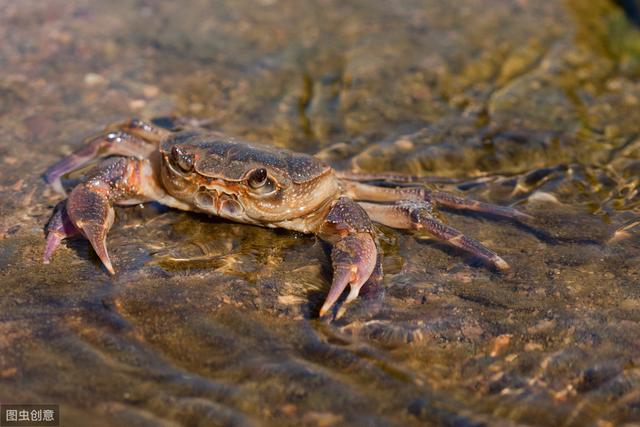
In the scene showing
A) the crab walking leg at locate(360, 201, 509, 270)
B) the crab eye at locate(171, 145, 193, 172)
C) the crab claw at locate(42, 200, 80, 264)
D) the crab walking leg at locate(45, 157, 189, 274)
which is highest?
the crab eye at locate(171, 145, 193, 172)

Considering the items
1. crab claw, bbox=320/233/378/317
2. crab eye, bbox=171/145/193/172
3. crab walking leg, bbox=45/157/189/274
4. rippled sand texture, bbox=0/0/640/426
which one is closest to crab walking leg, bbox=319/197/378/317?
crab claw, bbox=320/233/378/317

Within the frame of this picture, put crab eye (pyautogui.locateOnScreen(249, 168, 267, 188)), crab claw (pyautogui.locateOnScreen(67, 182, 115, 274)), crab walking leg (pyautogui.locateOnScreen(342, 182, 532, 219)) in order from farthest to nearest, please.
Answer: crab walking leg (pyautogui.locateOnScreen(342, 182, 532, 219)) < crab eye (pyautogui.locateOnScreen(249, 168, 267, 188)) < crab claw (pyautogui.locateOnScreen(67, 182, 115, 274))

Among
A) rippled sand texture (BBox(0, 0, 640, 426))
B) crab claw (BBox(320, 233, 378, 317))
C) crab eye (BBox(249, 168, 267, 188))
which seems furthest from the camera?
crab eye (BBox(249, 168, 267, 188))

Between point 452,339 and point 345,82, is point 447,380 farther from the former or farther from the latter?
point 345,82

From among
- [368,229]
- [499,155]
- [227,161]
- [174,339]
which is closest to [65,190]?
[227,161]

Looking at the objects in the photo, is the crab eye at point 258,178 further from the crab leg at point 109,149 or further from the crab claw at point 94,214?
the crab leg at point 109,149

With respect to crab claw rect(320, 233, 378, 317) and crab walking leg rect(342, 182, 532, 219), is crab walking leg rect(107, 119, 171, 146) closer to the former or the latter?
crab walking leg rect(342, 182, 532, 219)

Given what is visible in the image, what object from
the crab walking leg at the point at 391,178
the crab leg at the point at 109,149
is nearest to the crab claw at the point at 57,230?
the crab leg at the point at 109,149
